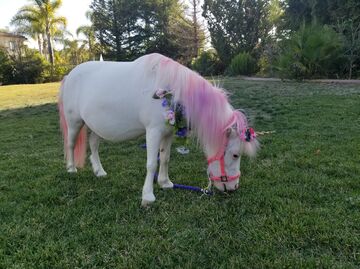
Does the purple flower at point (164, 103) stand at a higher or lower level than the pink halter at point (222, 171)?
higher

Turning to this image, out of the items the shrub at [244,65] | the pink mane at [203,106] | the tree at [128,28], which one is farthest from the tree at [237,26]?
the pink mane at [203,106]

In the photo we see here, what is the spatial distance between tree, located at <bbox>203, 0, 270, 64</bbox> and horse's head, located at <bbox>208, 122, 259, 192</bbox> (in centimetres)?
2058

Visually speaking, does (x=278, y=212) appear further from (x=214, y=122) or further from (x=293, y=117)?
(x=293, y=117)

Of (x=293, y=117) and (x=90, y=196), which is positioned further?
(x=293, y=117)

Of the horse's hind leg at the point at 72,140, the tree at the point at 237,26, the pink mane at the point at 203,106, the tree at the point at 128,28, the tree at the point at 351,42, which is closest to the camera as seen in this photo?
the pink mane at the point at 203,106

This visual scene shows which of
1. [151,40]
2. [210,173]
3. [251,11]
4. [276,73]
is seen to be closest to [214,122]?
[210,173]

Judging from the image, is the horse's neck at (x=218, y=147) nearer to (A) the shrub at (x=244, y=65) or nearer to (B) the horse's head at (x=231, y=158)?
(B) the horse's head at (x=231, y=158)

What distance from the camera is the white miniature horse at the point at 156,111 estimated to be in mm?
2490

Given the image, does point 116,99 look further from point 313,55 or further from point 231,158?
point 313,55

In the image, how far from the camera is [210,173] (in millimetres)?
2641

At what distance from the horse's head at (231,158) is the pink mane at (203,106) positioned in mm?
45

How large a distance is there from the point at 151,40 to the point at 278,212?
3244cm

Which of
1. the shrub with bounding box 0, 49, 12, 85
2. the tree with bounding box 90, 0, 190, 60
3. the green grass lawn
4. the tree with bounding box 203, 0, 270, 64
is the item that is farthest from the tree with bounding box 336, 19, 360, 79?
the shrub with bounding box 0, 49, 12, 85

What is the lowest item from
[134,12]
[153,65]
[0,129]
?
[0,129]
